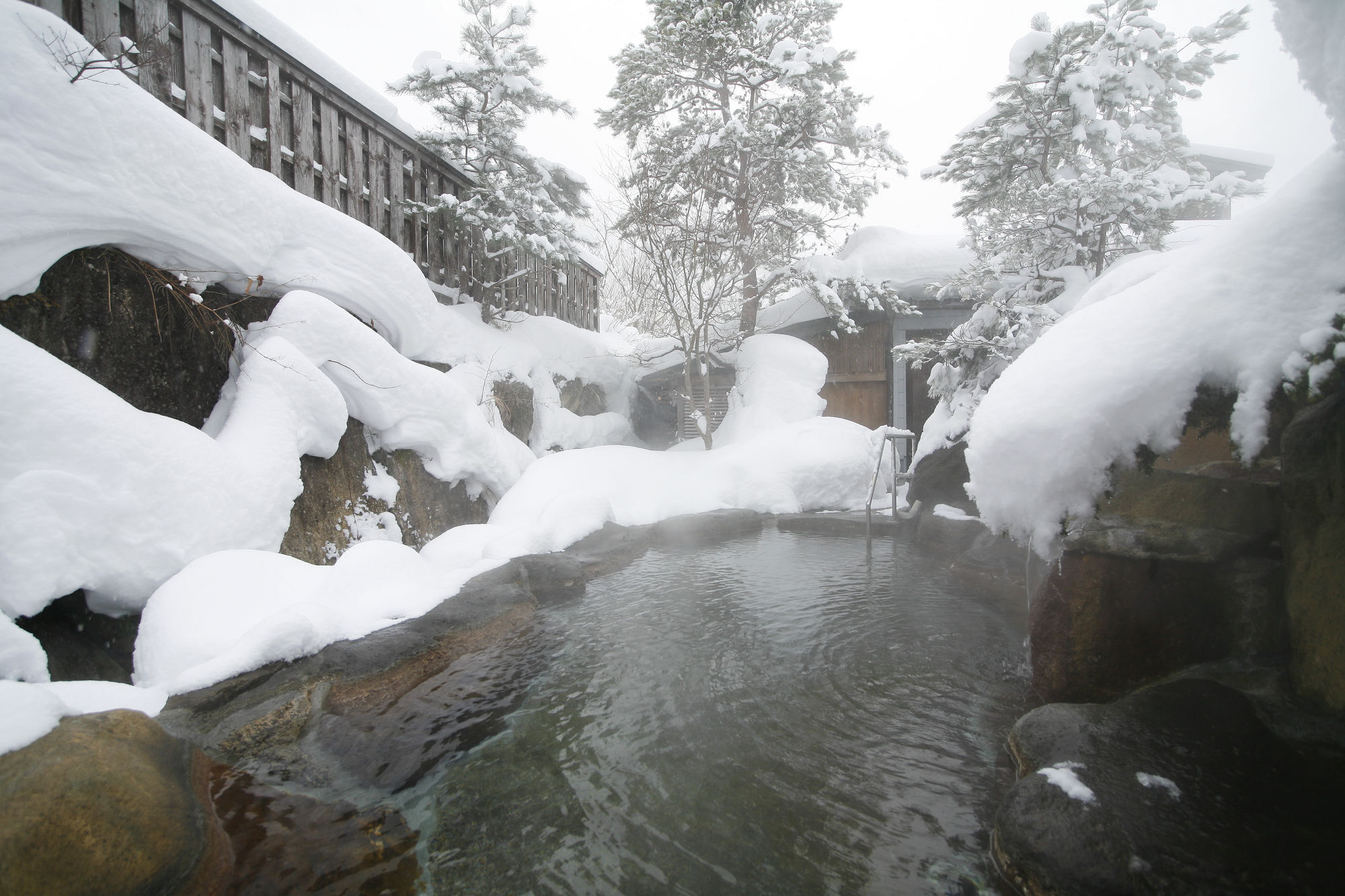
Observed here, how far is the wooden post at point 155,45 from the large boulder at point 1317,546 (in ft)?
21.5

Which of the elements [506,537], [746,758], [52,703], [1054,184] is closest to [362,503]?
[506,537]

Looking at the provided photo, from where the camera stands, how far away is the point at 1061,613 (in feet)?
8.26

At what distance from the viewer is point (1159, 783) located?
1.71 metres

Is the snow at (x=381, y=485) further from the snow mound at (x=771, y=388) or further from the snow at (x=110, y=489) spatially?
the snow mound at (x=771, y=388)

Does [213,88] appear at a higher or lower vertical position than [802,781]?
higher

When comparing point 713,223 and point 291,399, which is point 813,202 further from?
point 291,399

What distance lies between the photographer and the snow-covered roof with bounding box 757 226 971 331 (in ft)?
33.6

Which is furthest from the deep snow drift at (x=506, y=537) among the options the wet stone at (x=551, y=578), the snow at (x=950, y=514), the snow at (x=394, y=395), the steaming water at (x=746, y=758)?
the snow at (x=950, y=514)

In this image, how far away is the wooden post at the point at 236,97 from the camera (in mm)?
4824

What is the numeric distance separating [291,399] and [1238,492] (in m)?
5.19

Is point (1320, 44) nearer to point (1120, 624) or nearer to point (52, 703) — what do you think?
point (1120, 624)

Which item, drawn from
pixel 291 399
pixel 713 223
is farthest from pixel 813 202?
pixel 291 399

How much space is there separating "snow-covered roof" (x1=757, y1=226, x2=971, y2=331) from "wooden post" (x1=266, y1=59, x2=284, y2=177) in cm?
782

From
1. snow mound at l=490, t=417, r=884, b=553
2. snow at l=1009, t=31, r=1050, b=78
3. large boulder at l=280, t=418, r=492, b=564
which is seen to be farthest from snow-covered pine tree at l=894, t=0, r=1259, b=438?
large boulder at l=280, t=418, r=492, b=564
